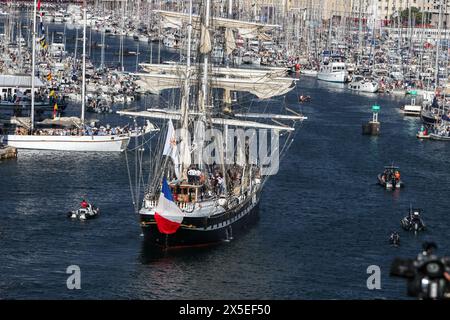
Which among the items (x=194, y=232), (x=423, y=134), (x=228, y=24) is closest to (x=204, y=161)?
(x=194, y=232)

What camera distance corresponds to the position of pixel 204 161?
65.4 meters

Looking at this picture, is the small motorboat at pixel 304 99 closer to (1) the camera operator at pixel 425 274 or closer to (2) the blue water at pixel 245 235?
(2) the blue water at pixel 245 235

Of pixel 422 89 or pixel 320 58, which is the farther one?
pixel 320 58

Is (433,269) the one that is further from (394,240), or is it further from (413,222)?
(413,222)

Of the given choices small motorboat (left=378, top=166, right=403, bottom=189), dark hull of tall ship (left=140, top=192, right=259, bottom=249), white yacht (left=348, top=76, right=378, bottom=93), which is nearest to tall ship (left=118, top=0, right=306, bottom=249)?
dark hull of tall ship (left=140, top=192, right=259, bottom=249)

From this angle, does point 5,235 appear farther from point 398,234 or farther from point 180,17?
point 180,17

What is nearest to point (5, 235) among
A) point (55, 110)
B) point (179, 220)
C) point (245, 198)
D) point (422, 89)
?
point (179, 220)

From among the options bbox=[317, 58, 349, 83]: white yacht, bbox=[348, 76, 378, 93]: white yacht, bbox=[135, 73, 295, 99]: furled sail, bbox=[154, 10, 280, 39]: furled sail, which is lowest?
bbox=[348, 76, 378, 93]: white yacht

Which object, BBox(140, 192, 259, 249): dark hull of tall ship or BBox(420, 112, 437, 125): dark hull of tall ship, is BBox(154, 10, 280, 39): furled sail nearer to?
BBox(420, 112, 437, 125): dark hull of tall ship

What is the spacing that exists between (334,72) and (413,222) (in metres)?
101

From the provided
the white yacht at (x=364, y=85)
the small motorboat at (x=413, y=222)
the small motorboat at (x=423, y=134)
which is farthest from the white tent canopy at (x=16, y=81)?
the small motorboat at (x=413, y=222)

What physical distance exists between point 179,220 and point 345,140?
48.2 m

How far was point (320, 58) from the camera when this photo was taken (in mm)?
179750

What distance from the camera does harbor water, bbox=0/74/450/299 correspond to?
160 feet
